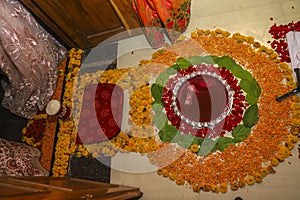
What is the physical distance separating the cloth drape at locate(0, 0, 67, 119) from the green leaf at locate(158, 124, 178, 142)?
1.00 meters

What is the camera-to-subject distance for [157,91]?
218 centimetres

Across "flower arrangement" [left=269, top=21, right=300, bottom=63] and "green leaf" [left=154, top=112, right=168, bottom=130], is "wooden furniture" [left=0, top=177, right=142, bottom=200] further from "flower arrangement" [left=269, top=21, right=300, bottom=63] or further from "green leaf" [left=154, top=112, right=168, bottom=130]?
"flower arrangement" [left=269, top=21, right=300, bottom=63]

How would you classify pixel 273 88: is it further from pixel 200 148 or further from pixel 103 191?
pixel 103 191

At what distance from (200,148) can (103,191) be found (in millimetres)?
859

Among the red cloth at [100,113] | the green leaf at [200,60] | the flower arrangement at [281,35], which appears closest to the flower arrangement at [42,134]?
the red cloth at [100,113]

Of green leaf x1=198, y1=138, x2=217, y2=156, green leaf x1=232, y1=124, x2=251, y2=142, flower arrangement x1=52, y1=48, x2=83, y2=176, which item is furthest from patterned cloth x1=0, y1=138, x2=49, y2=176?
green leaf x1=232, y1=124, x2=251, y2=142

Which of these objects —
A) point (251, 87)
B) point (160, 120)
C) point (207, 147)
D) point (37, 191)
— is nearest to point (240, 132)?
point (207, 147)

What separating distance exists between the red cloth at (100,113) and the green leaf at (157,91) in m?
0.27

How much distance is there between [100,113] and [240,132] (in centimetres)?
109

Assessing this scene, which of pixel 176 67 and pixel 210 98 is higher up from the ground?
pixel 176 67

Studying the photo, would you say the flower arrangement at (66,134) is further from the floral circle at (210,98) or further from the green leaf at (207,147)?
the green leaf at (207,147)

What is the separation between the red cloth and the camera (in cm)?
214

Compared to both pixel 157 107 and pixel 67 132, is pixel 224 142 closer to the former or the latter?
pixel 157 107

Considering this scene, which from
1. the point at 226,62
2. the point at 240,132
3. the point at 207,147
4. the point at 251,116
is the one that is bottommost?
the point at 207,147
